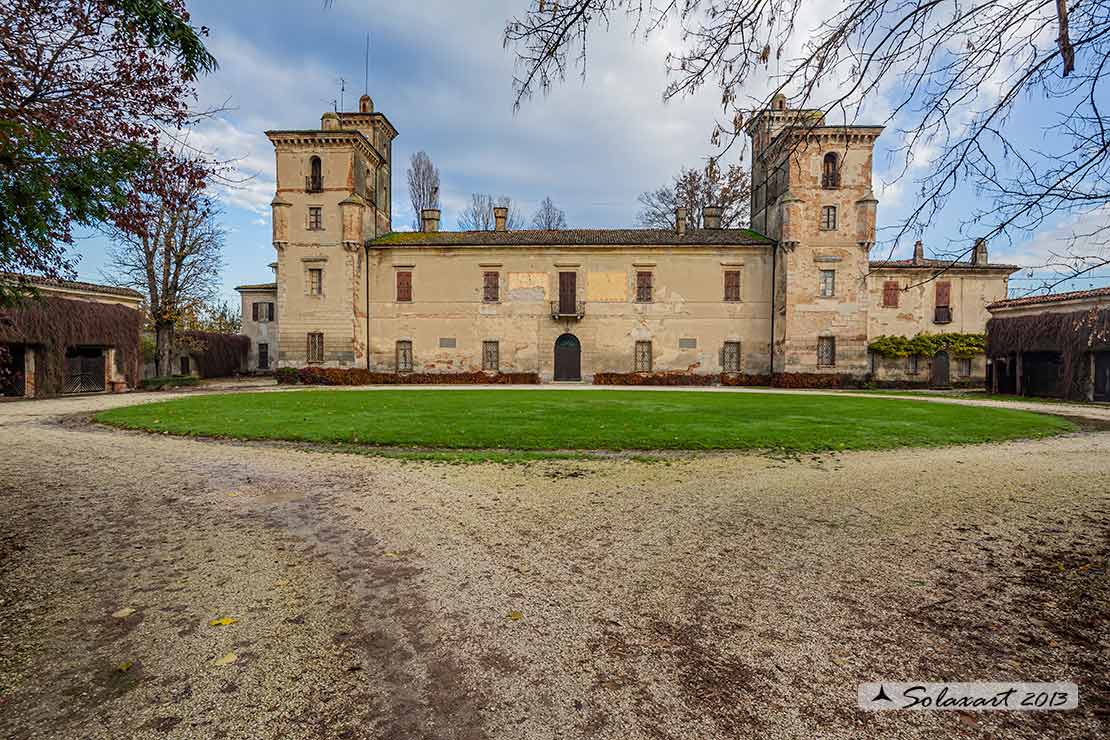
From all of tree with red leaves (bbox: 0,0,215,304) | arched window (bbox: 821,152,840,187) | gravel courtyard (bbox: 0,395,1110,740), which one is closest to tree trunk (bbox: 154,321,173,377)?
gravel courtyard (bbox: 0,395,1110,740)

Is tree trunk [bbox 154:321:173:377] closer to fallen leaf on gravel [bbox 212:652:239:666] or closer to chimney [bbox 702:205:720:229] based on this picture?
fallen leaf on gravel [bbox 212:652:239:666]

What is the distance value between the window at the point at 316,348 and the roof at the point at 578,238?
19.6ft

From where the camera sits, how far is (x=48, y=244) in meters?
3.91

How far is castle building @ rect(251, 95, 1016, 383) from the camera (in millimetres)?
27000

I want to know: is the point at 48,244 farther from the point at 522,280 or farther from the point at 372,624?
the point at 522,280

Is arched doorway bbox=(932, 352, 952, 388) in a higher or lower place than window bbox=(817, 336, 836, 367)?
lower

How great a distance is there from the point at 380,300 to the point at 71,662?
27876mm

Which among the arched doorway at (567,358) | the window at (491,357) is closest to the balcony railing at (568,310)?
the arched doorway at (567,358)

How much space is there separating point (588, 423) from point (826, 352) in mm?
21315

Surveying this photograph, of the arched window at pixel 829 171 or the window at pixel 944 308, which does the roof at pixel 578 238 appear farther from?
the window at pixel 944 308

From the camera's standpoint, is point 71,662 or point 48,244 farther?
point 48,244

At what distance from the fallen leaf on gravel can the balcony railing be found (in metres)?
26.1

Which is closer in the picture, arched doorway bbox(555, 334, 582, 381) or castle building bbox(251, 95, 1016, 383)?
castle building bbox(251, 95, 1016, 383)

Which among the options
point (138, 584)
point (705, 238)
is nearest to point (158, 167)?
point (138, 584)
